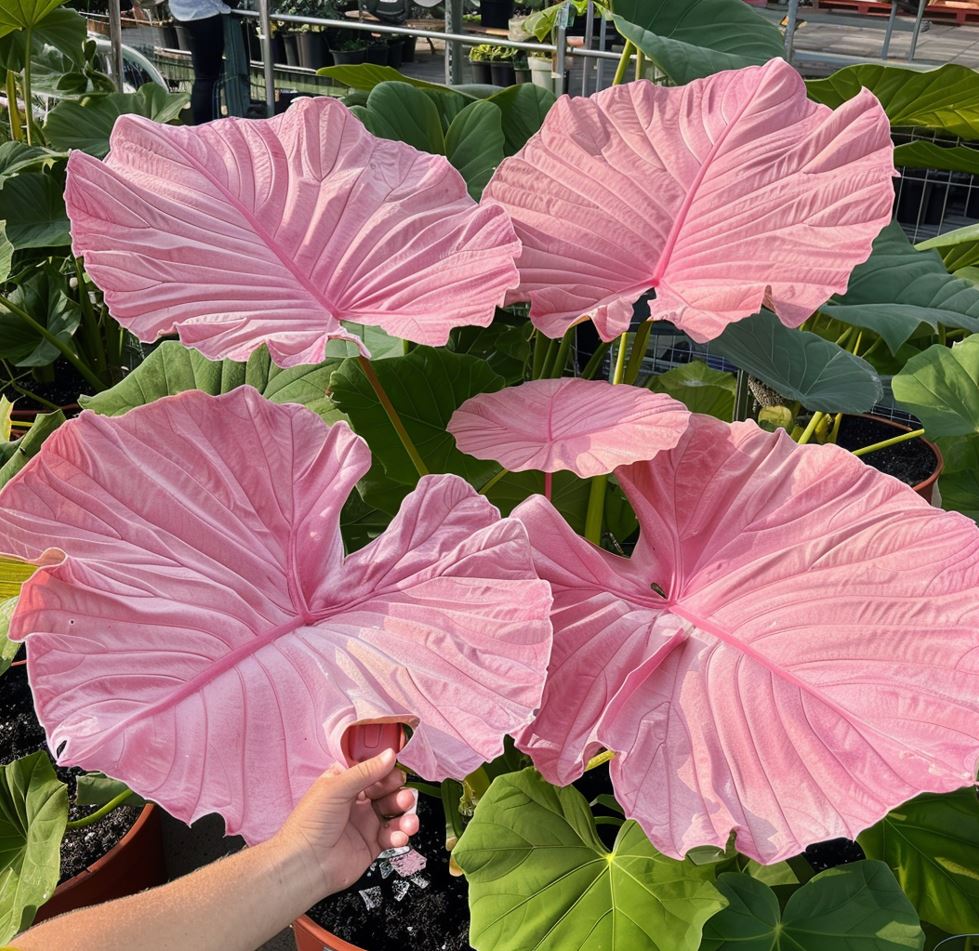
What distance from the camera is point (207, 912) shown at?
66 centimetres

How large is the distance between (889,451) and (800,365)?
86 cm

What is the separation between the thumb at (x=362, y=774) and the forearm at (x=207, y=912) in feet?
0.23

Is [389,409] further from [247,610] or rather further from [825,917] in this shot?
[825,917]

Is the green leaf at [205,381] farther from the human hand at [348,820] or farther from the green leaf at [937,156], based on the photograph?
the green leaf at [937,156]

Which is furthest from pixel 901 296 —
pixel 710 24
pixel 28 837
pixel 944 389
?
pixel 28 837

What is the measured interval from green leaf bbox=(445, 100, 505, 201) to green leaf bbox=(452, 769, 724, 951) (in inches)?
30.6

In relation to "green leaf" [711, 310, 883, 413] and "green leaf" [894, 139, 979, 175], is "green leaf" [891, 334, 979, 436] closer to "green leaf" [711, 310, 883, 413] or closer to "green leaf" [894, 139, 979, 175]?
"green leaf" [711, 310, 883, 413]

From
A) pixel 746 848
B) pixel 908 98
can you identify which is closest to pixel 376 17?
pixel 908 98

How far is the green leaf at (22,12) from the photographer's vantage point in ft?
6.51

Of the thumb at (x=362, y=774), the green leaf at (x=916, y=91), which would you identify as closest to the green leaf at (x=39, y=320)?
the green leaf at (x=916, y=91)

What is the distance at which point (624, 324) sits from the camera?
34.7 inches

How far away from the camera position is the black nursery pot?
6.91m

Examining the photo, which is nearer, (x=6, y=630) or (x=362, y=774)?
(x=362, y=774)

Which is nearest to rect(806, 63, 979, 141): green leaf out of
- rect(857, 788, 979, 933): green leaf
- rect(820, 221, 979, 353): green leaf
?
rect(820, 221, 979, 353): green leaf
